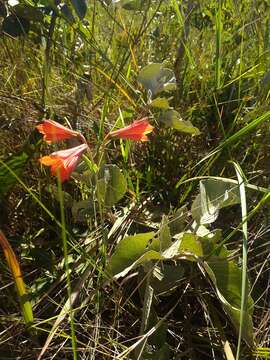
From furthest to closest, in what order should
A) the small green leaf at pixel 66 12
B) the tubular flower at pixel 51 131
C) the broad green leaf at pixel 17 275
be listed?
1. the small green leaf at pixel 66 12
2. the tubular flower at pixel 51 131
3. the broad green leaf at pixel 17 275

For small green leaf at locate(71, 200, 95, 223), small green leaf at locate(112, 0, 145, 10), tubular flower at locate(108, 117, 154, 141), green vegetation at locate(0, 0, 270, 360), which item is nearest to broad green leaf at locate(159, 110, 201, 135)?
green vegetation at locate(0, 0, 270, 360)

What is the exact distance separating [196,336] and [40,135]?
1.46 feet

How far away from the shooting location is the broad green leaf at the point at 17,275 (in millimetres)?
667

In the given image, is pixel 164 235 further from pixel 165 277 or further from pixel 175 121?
pixel 175 121

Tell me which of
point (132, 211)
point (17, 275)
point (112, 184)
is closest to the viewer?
point (17, 275)

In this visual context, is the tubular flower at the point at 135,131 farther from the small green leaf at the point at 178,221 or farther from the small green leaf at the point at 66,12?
the small green leaf at the point at 66,12

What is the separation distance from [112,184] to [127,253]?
132mm

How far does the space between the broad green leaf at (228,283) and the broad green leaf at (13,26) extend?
684mm

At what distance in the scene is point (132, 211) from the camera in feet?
3.00

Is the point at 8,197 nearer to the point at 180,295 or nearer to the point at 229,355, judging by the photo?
the point at 180,295

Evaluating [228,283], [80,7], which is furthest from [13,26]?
[228,283]

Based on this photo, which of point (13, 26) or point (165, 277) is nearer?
point (165, 277)

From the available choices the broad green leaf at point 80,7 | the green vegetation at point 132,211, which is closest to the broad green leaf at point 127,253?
the green vegetation at point 132,211

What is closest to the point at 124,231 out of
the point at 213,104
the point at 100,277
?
the point at 100,277
